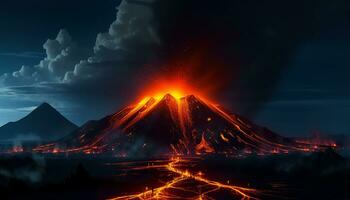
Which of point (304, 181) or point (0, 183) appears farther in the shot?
point (304, 181)

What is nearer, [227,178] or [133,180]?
[133,180]

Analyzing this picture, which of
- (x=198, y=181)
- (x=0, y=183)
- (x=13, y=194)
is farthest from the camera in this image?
(x=198, y=181)

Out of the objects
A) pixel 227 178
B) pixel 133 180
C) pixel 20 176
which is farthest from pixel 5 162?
pixel 227 178

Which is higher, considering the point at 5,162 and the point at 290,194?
the point at 5,162

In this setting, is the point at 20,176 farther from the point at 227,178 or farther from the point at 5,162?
the point at 227,178

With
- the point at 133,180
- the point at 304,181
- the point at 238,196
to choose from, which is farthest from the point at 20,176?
the point at 304,181

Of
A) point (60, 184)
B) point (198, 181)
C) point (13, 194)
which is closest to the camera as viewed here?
point (13, 194)

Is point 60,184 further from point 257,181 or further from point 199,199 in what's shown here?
point 257,181

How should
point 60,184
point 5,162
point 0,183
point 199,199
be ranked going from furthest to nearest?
1. point 5,162
2. point 60,184
3. point 0,183
4. point 199,199

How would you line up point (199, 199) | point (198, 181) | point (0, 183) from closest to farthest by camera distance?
point (199, 199), point (0, 183), point (198, 181)

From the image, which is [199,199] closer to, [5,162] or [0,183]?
[0,183]
